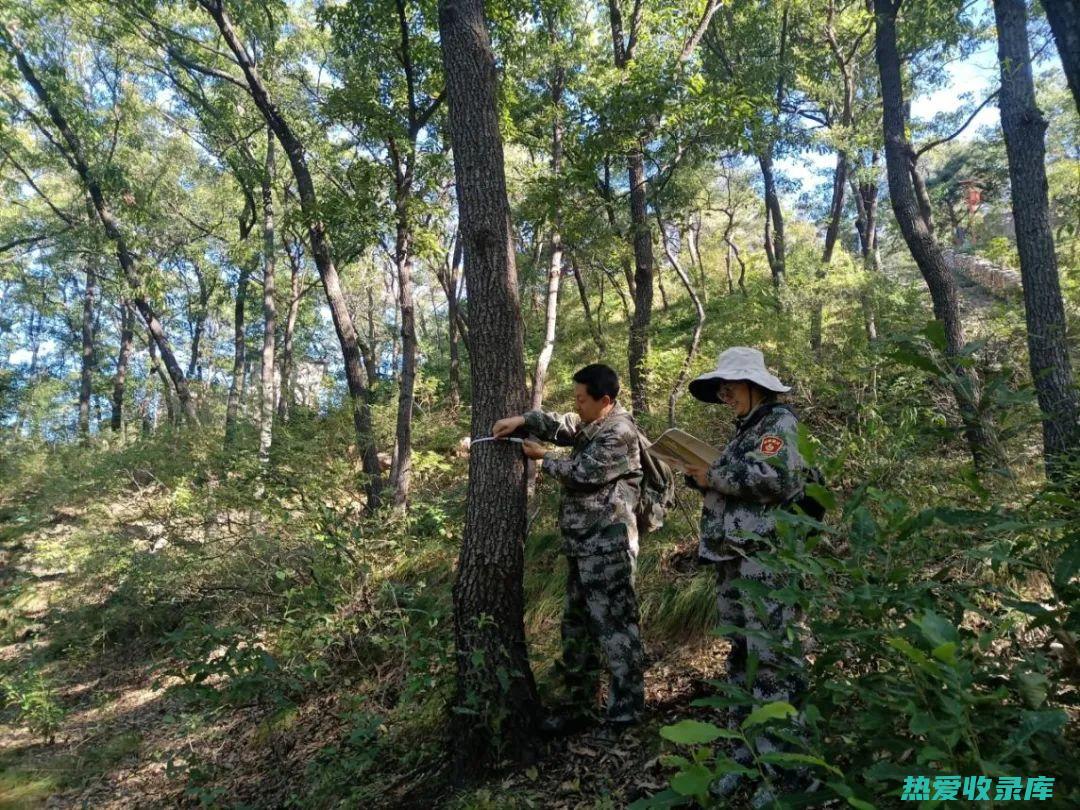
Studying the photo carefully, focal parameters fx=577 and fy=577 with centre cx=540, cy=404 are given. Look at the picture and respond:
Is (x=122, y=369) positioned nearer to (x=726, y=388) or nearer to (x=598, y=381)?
(x=598, y=381)

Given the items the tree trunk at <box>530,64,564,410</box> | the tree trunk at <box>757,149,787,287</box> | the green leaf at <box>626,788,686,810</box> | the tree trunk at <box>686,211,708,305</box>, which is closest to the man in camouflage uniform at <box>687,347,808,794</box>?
the green leaf at <box>626,788,686,810</box>

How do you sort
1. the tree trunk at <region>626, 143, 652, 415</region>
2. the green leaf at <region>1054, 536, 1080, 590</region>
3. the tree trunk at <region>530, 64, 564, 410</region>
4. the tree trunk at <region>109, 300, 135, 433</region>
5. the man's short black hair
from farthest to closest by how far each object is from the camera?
the tree trunk at <region>109, 300, 135, 433</region> < the tree trunk at <region>530, 64, 564, 410</region> < the tree trunk at <region>626, 143, 652, 415</region> < the man's short black hair < the green leaf at <region>1054, 536, 1080, 590</region>

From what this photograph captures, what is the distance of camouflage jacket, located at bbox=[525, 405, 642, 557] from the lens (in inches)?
126

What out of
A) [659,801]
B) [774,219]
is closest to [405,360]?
[659,801]

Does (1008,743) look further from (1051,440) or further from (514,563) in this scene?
(1051,440)

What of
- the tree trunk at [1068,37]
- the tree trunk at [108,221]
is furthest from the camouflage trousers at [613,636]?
the tree trunk at [108,221]

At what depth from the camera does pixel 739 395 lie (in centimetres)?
289

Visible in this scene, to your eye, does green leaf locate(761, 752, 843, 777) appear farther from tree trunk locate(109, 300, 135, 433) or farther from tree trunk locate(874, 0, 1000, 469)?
tree trunk locate(109, 300, 135, 433)

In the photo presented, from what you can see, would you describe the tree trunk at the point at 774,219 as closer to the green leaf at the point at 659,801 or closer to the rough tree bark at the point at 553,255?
the rough tree bark at the point at 553,255

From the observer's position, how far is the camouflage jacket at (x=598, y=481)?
3191 mm

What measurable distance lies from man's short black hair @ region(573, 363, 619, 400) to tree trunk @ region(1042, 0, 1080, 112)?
8.77 ft

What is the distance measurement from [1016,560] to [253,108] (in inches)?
587

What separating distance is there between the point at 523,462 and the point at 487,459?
0.22 m

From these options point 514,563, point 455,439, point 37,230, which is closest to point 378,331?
point 37,230
